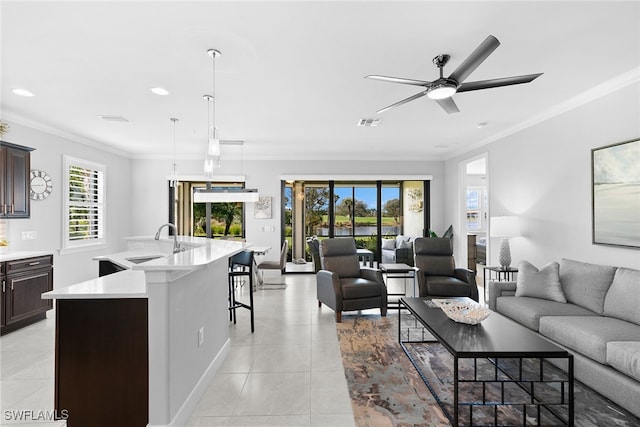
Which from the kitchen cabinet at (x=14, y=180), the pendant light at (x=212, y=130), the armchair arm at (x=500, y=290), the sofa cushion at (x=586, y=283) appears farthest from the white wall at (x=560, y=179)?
the kitchen cabinet at (x=14, y=180)

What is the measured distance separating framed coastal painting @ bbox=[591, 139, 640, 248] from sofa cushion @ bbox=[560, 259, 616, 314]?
0.37m

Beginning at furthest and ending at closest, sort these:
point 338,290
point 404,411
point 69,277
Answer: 1. point 69,277
2. point 338,290
3. point 404,411

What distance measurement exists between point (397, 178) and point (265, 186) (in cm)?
300

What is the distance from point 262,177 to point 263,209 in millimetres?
721

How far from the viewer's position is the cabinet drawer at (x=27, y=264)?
3668 mm

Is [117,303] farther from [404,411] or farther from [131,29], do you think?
[404,411]

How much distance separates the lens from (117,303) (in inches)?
78.3

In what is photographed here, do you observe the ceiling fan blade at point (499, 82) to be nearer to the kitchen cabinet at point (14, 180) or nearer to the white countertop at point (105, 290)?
the white countertop at point (105, 290)

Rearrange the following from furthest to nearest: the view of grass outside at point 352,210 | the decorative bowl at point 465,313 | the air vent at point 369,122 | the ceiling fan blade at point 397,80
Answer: the view of grass outside at point 352,210 < the air vent at point 369,122 < the decorative bowl at point 465,313 < the ceiling fan blade at point 397,80

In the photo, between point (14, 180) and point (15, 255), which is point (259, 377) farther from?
point (14, 180)

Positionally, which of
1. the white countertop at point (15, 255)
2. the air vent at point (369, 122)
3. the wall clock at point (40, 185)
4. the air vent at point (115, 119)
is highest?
the air vent at point (369, 122)

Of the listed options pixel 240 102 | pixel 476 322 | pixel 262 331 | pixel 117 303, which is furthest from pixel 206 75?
pixel 476 322

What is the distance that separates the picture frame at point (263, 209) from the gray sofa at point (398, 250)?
9.07 feet

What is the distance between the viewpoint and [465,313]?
2582 millimetres
